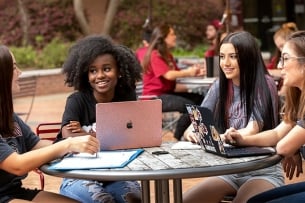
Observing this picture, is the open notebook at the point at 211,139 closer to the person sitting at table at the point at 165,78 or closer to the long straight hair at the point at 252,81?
the long straight hair at the point at 252,81

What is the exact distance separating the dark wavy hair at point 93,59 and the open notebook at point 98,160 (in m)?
A: 0.82

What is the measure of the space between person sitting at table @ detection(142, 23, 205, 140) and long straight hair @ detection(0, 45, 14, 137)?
4781 mm

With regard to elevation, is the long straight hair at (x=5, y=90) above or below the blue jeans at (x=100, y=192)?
above

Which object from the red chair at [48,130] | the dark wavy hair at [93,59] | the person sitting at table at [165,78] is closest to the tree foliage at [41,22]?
the person sitting at table at [165,78]

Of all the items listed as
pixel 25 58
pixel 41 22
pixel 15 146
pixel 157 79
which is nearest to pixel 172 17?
pixel 41 22

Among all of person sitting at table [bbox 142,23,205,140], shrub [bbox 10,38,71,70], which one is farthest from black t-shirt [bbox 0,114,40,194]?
shrub [bbox 10,38,71,70]

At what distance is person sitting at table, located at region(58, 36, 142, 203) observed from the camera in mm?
4449

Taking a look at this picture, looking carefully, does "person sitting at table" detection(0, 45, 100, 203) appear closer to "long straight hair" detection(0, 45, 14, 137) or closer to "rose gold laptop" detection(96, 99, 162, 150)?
"long straight hair" detection(0, 45, 14, 137)

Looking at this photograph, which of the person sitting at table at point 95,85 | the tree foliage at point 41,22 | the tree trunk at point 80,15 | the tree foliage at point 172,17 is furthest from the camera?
the tree foliage at point 172,17

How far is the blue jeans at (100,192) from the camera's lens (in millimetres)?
4332

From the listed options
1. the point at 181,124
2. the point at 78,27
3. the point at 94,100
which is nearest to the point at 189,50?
the point at 78,27

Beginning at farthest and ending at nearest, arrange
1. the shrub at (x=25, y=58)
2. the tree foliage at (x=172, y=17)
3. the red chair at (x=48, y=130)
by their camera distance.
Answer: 1. the tree foliage at (x=172, y=17)
2. the shrub at (x=25, y=58)
3. the red chair at (x=48, y=130)

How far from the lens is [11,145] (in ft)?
13.5

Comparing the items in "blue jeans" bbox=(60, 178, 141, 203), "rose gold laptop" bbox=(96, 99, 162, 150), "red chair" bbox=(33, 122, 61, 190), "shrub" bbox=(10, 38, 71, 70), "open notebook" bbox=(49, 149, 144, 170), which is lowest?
"shrub" bbox=(10, 38, 71, 70)
